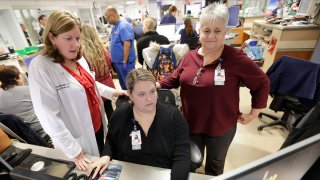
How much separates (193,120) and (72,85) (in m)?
0.88

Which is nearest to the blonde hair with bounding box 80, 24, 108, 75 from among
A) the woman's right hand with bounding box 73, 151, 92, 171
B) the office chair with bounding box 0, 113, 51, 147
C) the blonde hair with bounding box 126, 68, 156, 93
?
the office chair with bounding box 0, 113, 51, 147

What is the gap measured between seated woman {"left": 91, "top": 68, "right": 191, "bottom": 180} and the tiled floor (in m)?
1.02

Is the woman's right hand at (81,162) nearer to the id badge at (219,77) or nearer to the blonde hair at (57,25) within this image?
the blonde hair at (57,25)

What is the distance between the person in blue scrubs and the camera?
2631 mm

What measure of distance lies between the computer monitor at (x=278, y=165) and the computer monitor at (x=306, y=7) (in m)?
3.81

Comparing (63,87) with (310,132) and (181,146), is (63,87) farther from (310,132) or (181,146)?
(310,132)

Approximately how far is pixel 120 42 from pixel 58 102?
1.95 metres

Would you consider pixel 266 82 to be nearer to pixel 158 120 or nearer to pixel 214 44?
pixel 214 44

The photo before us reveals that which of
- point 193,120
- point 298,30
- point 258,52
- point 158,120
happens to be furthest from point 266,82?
point 258,52

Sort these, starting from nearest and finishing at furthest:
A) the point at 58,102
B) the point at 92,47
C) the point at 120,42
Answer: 1. the point at 58,102
2. the point at 92,47
3. the point at 120,42

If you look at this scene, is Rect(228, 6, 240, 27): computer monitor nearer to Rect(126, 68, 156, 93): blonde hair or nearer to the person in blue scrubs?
the person in blue scrubs

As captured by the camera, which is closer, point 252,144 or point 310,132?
point 310,132

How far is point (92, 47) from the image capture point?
195 cm

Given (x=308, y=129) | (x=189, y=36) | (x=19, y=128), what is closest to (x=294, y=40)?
(x=189, y=36)
